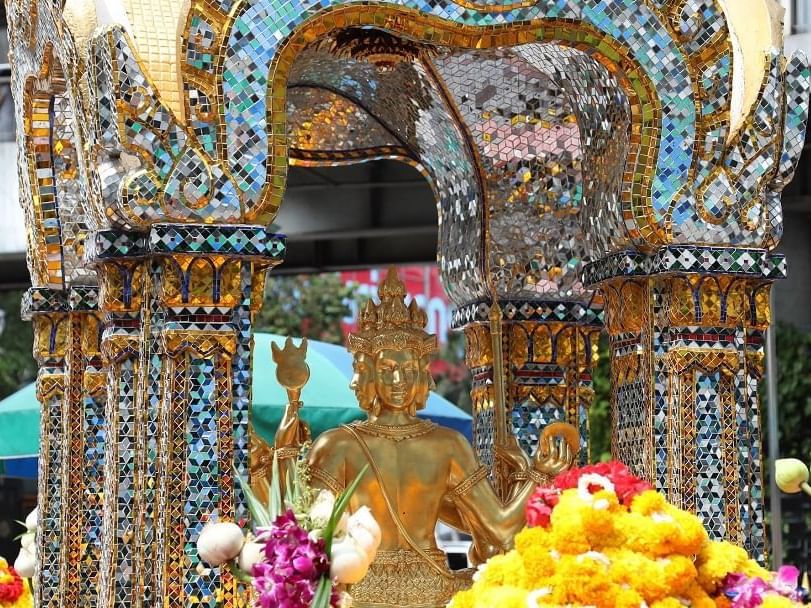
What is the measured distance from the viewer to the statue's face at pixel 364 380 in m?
8.02

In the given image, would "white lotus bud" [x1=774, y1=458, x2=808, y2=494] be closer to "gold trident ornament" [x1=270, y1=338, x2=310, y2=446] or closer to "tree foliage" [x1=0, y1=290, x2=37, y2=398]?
"gold trident ornament" [x1=270, y1=338, x2=310, y2=446]

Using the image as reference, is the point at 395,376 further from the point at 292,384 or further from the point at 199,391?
the point at 199,391

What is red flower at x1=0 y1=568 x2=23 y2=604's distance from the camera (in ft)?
26.8

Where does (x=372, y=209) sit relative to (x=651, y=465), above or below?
above

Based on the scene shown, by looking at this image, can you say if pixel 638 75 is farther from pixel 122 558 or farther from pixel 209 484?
pixel 122 558

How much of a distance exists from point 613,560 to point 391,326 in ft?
9.69

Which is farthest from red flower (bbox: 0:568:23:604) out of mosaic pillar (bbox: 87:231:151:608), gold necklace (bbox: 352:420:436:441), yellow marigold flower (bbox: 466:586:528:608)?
yellow marigold flower (bbox: 466:586:528:608)

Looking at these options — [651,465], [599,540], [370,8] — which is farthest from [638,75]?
[599,540]

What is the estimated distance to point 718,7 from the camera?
294 inches

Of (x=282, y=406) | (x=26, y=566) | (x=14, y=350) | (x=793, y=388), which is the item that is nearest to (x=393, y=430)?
(x=26, y=566)

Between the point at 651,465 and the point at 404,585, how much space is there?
1286mm

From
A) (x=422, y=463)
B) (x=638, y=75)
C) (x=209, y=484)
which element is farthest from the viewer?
(x=422, y=463)

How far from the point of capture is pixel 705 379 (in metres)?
7.48

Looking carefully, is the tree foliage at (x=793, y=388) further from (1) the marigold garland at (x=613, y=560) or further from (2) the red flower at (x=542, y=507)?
(2) the red flower at (x=542, y=507)
